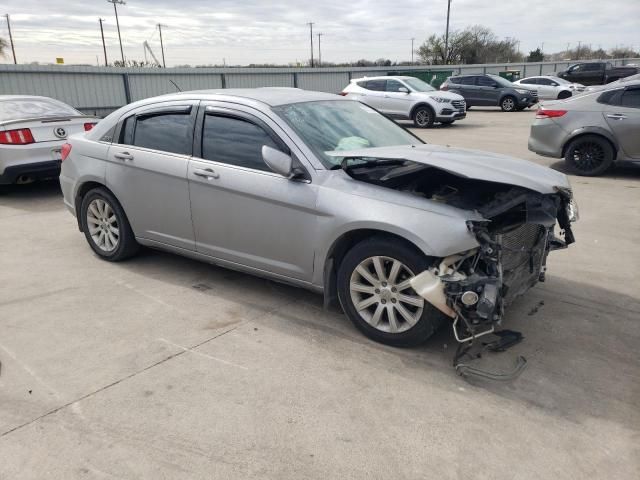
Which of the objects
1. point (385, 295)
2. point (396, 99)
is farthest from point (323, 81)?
point (385, 295)

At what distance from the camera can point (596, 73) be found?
1188 inches

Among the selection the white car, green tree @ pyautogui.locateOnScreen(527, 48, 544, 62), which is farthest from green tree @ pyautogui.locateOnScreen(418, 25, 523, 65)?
the white car

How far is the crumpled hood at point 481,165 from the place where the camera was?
3320mm

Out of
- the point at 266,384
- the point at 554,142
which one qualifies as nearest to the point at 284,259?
the point at 266,384

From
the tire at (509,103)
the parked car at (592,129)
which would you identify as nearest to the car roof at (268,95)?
the parked car at (592,129)

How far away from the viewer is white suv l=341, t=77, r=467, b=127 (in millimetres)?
17625

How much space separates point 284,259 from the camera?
3939 mm

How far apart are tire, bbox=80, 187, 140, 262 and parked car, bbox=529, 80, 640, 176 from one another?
24.8ft

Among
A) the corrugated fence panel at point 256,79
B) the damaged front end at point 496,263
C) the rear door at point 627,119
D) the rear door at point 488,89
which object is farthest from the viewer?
the rear door at point 488,89

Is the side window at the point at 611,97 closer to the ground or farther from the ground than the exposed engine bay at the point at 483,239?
farther from the ground

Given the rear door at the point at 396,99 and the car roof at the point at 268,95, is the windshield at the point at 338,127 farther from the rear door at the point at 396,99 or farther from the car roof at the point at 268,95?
the rear door at the point at 396,99

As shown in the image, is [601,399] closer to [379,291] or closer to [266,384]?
[379,291]

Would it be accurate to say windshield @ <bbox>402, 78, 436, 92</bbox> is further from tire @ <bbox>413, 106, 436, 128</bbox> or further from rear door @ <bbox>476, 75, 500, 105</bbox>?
rear door @ <bbox>476, 75, 500, 105</bbox>

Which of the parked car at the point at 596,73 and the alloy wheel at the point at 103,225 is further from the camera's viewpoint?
the parked car at the point at 596,73
